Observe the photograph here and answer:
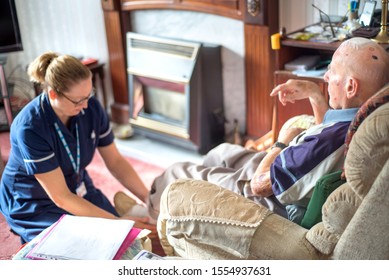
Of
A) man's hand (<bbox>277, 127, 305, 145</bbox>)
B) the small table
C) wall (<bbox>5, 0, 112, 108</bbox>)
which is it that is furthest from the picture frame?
the small table

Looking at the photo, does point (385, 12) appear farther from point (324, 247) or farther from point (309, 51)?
point (324, 247)

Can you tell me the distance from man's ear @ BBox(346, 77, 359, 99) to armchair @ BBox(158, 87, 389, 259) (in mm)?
139

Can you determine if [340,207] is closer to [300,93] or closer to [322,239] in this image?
[322,239]

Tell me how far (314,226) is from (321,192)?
0.08 m

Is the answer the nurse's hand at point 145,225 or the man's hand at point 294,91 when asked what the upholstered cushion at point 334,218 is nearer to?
the man's hand at point 294,91

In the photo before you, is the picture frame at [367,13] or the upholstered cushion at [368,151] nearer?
the upholstered cushion at [368,151]

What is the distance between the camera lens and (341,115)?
1285 mm

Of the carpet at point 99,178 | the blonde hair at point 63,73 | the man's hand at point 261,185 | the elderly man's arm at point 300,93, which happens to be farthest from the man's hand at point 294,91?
the carpet at point 99,178

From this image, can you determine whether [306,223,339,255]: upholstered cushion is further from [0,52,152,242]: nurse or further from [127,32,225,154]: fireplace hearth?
[127,32,225,154]: fireplace hearth

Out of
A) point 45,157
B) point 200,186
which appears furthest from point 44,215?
point 200,186

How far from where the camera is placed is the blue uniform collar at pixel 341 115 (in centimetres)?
126

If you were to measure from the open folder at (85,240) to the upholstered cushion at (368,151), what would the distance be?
23.7 inches

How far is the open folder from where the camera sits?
52.6 inches

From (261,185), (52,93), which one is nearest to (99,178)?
(52,93)
